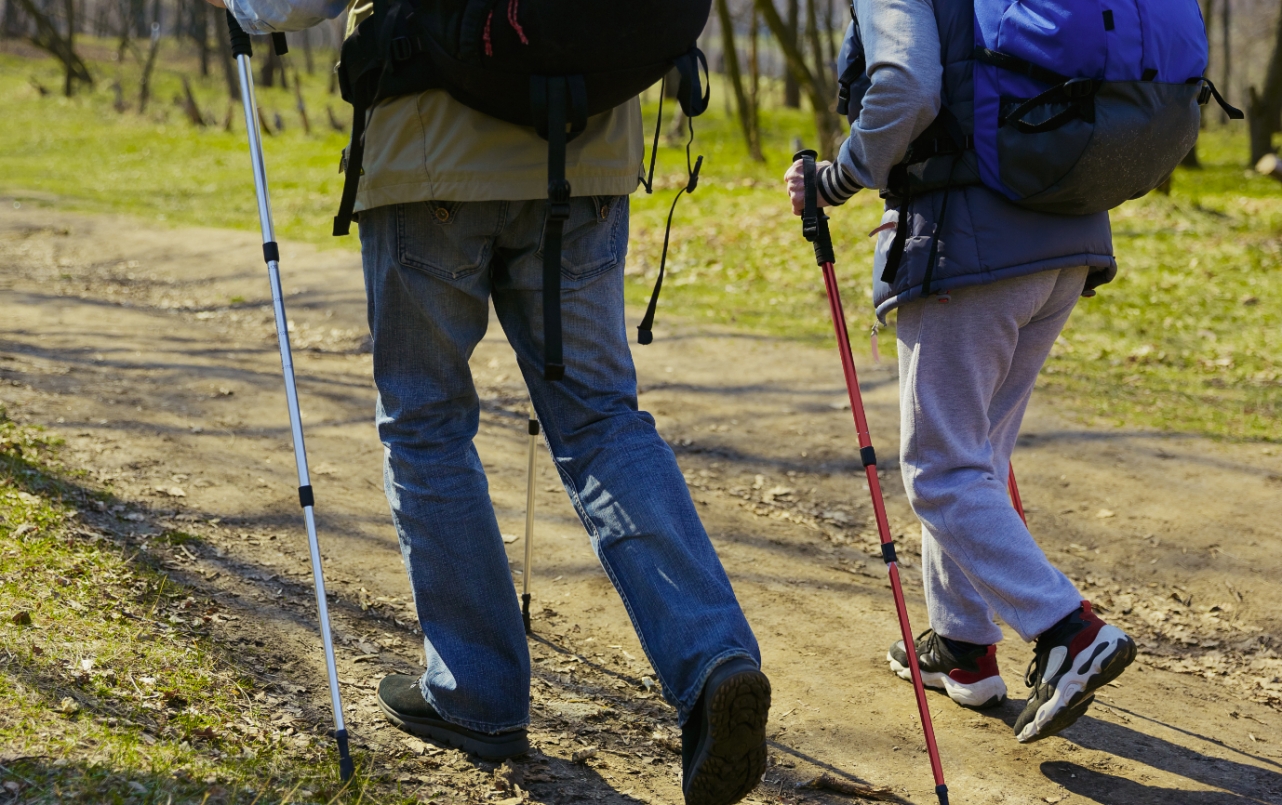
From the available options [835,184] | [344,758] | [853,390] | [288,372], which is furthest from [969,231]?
[344,758]

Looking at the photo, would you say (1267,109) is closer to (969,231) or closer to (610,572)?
(969,231)

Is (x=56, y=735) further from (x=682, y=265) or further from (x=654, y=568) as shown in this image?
(x=682, y=265)

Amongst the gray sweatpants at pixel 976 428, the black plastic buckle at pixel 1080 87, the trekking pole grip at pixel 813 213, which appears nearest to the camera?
the black plastic buckle at pixel 1080 87

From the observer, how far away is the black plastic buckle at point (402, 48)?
232cm

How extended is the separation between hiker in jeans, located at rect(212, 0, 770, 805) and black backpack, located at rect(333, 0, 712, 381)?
7 centimetres

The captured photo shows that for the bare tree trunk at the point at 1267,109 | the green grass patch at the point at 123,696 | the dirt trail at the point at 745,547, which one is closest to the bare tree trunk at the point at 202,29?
the bare tree trunk at the point at 1267,109

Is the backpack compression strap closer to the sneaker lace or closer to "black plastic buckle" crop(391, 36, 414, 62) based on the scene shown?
"black plastic buckle" crop(391, 36, 414, 62)

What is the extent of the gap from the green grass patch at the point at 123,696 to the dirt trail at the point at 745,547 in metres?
0.20

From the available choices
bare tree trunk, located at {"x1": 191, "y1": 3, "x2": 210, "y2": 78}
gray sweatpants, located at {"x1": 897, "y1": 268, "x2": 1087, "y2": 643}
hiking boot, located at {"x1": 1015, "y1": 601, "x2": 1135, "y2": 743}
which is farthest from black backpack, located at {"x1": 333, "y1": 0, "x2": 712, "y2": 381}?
bare tree trunk, located at {"x1": 191, "y1": 3, "x2": 210, "y2": 78}

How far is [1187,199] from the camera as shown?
12.8 metres

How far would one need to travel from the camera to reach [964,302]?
2887mm

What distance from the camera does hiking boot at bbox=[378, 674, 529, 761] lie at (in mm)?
A: 2764

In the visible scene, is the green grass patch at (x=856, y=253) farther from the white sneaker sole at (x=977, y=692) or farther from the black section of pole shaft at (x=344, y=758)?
the black section of pole shaft at (x=344, y=758)

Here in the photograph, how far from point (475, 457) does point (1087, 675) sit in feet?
5.29
